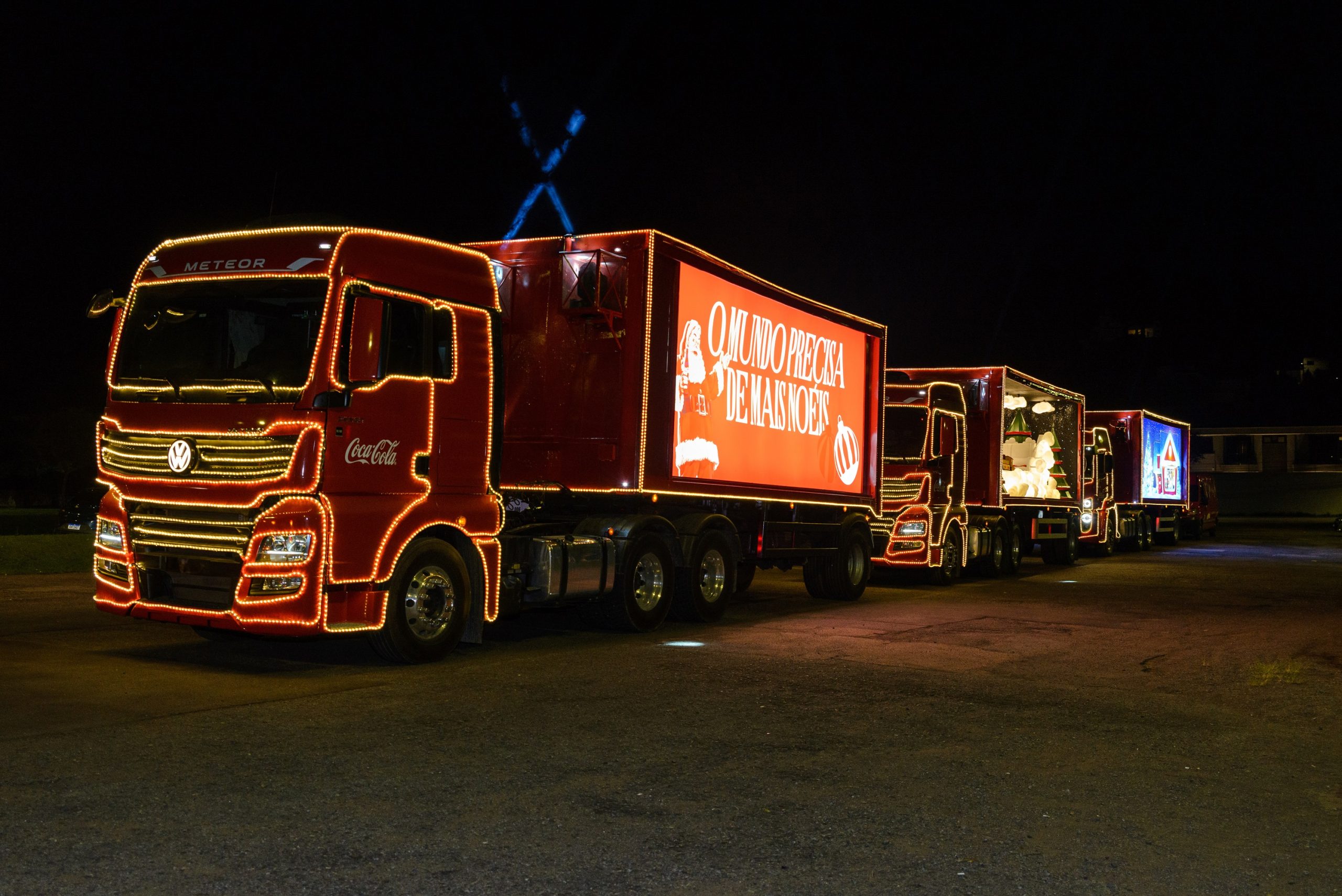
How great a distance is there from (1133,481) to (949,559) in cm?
1626

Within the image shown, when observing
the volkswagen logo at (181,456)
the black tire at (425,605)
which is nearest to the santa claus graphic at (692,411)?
the black tire at (425,605)

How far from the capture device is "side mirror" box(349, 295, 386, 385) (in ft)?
30.3

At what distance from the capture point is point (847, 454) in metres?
16.8

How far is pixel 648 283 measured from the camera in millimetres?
11820

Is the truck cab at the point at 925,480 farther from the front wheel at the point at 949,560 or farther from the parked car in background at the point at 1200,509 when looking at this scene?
the parked car in background at the point at 1200,509

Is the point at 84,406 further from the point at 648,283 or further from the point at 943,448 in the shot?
the point at 648,283

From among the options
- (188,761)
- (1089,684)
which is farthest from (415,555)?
(1089,684)

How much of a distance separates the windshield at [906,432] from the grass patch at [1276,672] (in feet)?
27.9

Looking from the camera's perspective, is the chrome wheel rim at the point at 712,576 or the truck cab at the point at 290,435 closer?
the truck cab at the point at 290,435

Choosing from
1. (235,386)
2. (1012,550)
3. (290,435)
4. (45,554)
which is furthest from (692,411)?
(1012,550)

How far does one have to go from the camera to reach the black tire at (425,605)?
31.9ft

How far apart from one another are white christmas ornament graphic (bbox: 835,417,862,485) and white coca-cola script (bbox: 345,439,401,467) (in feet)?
26.2

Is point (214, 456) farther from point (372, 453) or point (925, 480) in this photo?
point (925, 480)

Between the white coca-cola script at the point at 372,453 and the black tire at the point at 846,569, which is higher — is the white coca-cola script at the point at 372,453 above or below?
above
